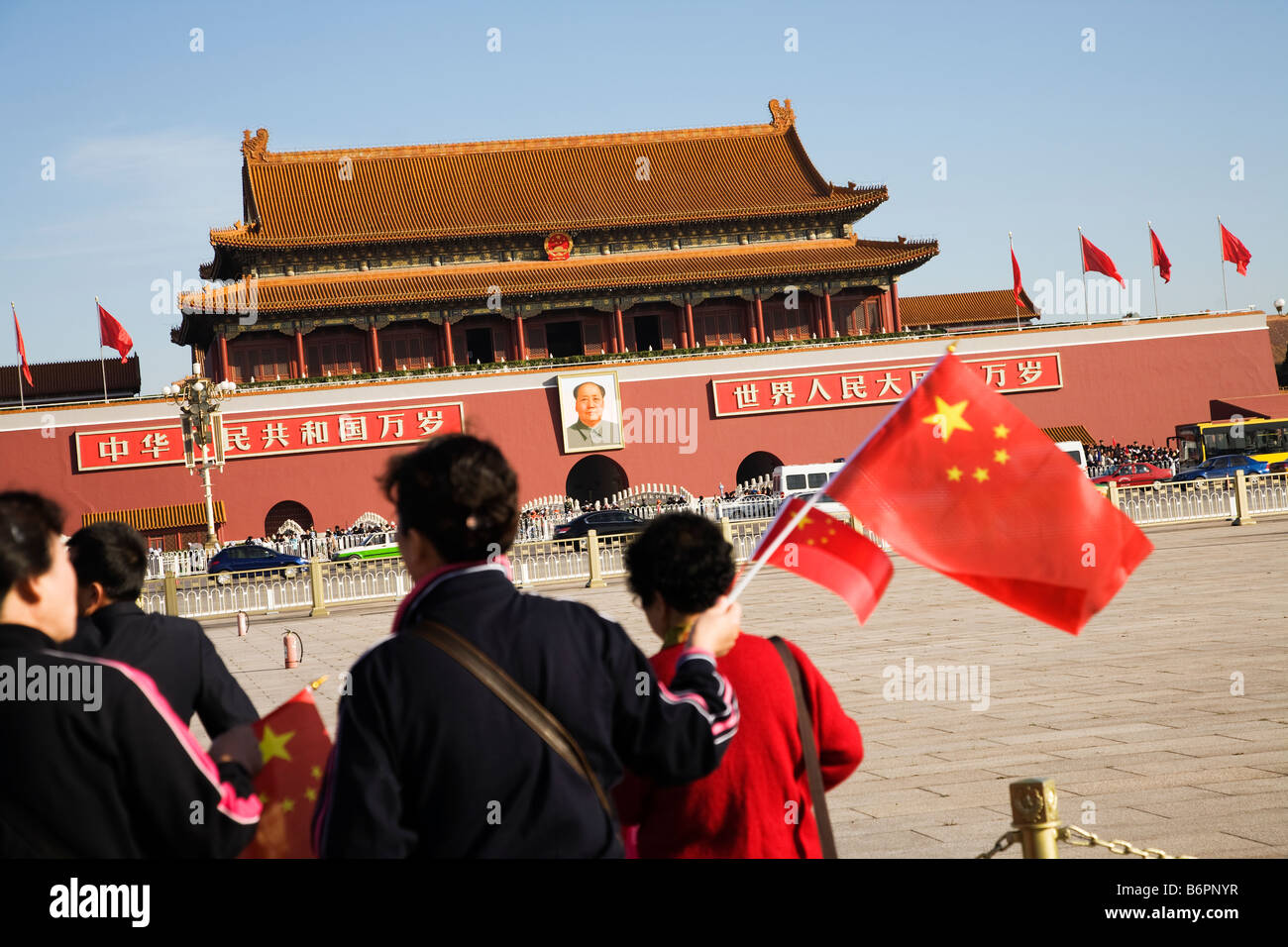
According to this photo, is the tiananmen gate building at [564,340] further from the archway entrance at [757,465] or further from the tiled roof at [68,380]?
the tiled roof at [68,380]

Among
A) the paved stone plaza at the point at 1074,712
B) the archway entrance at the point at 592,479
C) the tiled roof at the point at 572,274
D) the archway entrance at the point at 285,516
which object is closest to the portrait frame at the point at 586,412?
the archway entrance at the point at 592,479

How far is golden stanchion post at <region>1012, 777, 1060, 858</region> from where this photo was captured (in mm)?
2789

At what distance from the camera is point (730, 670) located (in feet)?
7.64

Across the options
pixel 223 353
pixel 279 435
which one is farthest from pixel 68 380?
pixel 279 435

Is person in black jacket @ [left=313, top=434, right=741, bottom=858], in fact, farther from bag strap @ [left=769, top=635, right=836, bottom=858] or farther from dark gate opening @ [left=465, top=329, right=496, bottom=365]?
dark gate opening @ [left=465, top=329, right=496, bottom=365]

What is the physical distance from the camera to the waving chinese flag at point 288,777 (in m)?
2.32

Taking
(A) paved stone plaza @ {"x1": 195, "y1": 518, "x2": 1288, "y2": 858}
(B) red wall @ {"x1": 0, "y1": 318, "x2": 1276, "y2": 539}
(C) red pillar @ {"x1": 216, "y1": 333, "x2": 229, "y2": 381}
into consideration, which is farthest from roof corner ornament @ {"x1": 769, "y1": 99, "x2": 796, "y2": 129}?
(A) paved stone plaza @ {"x1": 195, "y1": 518, "x2": 1288, "y2": 858}

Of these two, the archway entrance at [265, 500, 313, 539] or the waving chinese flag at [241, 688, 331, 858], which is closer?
the waving chinese flag at [241, 688, 331, 858]

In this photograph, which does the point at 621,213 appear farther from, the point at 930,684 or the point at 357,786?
the point at 357,786

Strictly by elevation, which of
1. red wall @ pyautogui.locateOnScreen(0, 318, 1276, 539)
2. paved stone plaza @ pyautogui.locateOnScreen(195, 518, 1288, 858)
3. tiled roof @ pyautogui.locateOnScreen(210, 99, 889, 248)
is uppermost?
tiled roof @ pyautogui.locateOnScreen(210, 99, 889, 248)

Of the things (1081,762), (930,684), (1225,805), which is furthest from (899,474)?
(930,684)

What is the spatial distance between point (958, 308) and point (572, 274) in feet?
48.8

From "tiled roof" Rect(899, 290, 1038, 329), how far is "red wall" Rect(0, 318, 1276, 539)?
7.30 metres
